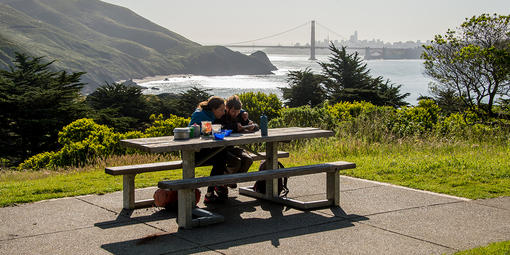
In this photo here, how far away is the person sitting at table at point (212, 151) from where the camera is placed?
5957mm

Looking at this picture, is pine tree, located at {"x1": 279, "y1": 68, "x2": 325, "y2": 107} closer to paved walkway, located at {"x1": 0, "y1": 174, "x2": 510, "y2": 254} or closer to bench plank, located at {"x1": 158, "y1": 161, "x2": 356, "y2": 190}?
paved walkway, located at {"x1": 0, "y1": 174, "x2": 510, "y2": 254}

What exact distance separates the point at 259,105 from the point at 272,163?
11.5m

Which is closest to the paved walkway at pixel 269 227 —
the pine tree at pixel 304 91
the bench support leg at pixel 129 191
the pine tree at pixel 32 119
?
the bench support leg at pixel 129 191

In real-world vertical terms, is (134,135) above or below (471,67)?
below

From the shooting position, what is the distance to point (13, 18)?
182m

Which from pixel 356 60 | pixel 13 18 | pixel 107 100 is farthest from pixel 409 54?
pixel 107 100

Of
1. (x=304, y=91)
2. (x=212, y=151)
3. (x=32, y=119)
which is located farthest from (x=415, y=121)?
(x=304, y=91)

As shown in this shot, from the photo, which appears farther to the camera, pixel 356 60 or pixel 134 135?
pixel 356 60

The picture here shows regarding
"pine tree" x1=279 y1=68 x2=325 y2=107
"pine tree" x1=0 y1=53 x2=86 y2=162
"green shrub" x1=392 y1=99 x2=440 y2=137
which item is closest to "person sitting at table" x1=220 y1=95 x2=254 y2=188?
"green shrub" x1=392 y1=99 x2=440 y2=137

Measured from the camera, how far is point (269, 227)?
507 centimetres

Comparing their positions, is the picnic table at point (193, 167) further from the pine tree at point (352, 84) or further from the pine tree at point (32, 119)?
the pine tree at point (352, 84)

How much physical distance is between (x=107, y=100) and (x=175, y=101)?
3433mm

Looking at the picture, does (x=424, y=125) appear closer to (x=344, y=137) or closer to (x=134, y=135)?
(x=344, y=137)

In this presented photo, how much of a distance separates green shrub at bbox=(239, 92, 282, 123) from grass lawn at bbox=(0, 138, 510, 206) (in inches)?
248
